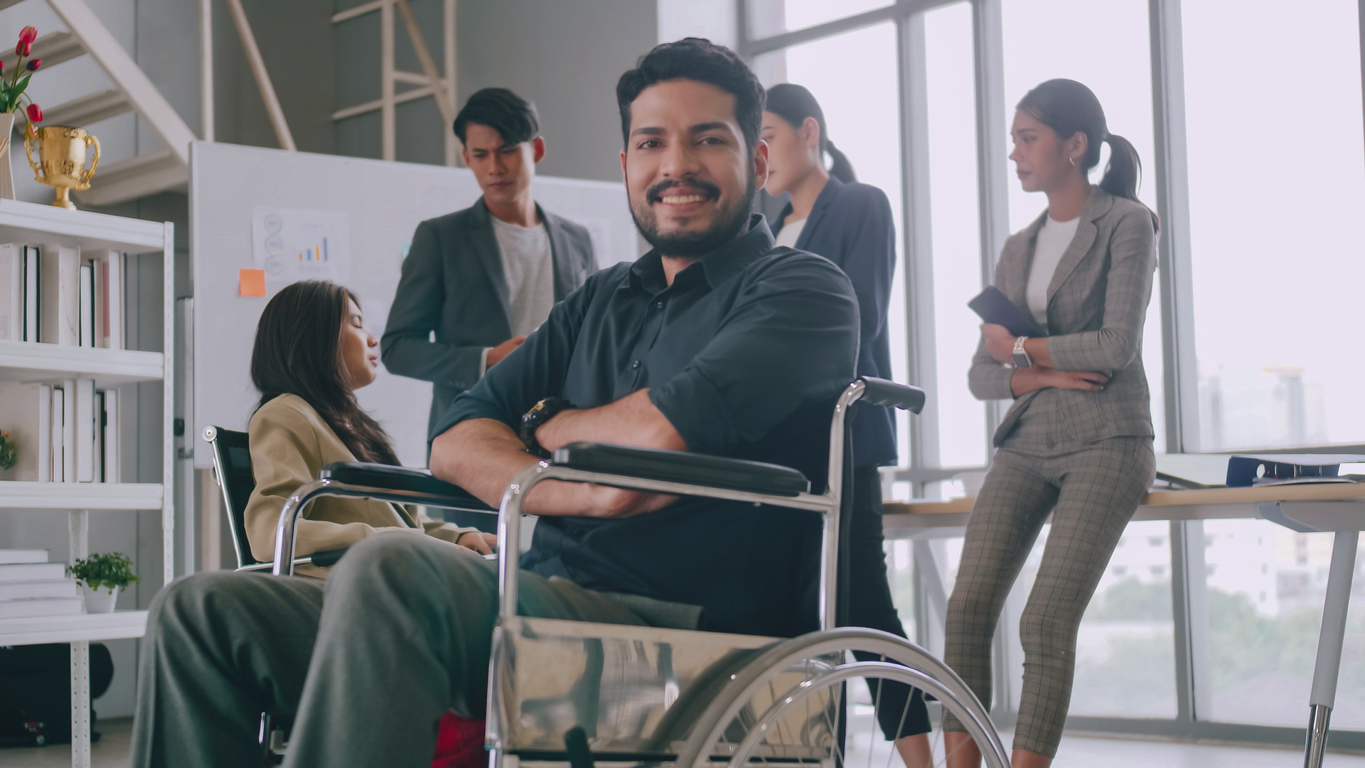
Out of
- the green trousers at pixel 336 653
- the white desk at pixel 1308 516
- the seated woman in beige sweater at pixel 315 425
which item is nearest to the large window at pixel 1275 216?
the white desk at pixel 1308 516

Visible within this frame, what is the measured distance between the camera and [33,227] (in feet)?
10.4

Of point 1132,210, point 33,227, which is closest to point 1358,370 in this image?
point 1132,210

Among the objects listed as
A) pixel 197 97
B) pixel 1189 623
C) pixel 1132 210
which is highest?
pixel 197 97

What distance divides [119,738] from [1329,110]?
430cm

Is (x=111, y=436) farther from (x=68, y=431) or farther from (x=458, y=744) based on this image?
(x=458, y=744)

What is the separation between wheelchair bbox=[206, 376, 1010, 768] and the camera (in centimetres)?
107

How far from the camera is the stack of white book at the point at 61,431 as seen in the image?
3.28 m

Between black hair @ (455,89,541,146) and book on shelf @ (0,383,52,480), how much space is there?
1.39 meters

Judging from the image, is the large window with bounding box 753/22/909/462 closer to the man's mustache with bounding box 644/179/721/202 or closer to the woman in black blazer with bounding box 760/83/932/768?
the woman in black blazer with bounding box 760/83/932/768

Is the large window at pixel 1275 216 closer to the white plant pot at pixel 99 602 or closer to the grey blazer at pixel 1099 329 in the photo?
the grey blazer at pixel 1099 329

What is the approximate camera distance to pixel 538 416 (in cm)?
149

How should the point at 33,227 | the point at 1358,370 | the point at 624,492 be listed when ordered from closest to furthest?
the point at 624,492, the point at 33,227, the point at 1358,370

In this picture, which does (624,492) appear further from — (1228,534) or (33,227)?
(1228,534)

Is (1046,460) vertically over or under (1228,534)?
over
